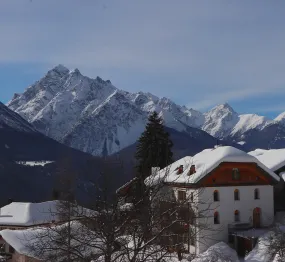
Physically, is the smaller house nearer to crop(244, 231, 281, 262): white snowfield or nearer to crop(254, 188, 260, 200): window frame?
crop(254, 188, 260, 200): window frame

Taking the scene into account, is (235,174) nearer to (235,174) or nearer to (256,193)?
(235,174)

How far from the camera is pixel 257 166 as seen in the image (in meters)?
43.0

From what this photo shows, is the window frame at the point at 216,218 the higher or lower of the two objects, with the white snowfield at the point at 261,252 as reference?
higher

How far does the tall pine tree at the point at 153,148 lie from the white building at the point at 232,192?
28.6 ft

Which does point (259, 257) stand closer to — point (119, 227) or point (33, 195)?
point (119, 227)

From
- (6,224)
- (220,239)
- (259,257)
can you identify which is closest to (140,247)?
(259,257)

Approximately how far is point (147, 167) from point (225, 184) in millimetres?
12473

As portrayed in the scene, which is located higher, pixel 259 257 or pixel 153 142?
pixel 153 142

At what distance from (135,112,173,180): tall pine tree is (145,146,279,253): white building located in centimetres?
870

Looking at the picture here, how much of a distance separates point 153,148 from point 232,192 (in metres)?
13.5

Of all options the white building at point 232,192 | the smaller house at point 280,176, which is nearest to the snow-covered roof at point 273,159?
the smaller house at point 280,176

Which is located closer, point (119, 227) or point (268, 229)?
point (119, 227)

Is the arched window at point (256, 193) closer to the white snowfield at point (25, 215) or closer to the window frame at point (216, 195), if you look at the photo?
the window frame at point (216, 195)

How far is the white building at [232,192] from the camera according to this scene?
40344mm
